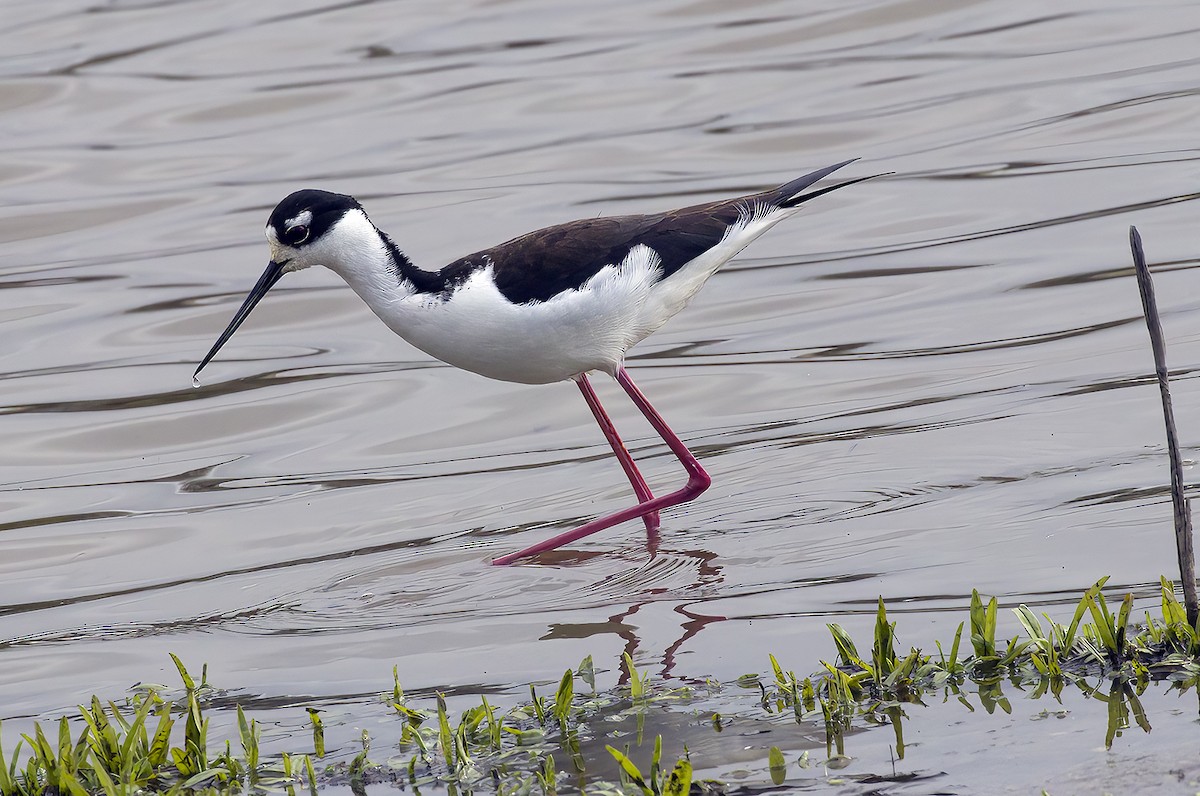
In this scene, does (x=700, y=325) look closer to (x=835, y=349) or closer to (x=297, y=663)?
(x=835, y=349)

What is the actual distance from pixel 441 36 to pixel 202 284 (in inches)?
237

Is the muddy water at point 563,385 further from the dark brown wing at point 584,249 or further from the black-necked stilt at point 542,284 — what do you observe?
the dark brown wing at point 584,249

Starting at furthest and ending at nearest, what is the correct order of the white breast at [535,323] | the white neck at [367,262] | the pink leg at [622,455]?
the pink leg at [622,455] < the white neck at [367,262] < the white breast at [535,323]

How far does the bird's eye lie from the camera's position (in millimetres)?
6641

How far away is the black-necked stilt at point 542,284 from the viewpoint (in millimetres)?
6402

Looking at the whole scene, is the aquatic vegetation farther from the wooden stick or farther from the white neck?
the white neck

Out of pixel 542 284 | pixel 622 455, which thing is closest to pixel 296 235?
pixel 542 284

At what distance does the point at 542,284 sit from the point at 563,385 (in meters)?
3.02

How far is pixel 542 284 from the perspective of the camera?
21.1 ft

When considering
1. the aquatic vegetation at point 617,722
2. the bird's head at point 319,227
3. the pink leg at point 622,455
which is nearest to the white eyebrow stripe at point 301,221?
the bird's head at point 319,227

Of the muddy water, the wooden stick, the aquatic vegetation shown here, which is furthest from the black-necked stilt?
the wooden stick

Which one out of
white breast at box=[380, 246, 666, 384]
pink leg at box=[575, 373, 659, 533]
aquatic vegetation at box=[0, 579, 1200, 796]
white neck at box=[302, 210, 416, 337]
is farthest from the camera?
pink leg at box=[575, 373, 659, 533]

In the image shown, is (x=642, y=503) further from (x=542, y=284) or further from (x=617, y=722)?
(x=617, y=722)

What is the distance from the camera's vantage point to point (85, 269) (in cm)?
1198
